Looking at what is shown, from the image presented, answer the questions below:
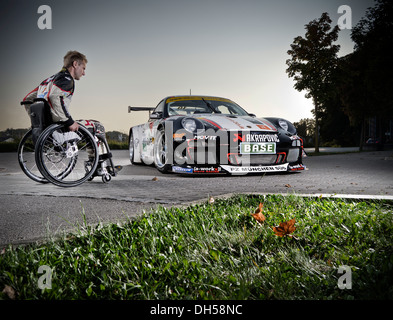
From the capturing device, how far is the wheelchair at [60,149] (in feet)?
13.0

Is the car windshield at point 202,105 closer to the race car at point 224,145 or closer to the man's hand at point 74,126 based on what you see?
the race car at point 224,145

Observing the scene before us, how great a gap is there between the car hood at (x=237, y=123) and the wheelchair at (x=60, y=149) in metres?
1.89

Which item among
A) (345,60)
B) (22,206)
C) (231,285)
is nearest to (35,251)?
(231,285)

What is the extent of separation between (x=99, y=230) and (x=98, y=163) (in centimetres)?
273

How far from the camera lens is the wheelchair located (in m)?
3.97

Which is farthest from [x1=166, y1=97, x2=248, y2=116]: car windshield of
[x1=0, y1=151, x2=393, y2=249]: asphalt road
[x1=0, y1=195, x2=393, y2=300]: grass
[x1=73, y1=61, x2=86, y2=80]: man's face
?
[x1=0, y1=195, x2=393, y2=300]: grass

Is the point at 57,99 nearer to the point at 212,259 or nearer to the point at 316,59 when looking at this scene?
the point at 212,259

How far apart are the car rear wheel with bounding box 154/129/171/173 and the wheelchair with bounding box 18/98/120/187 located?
1.22 m

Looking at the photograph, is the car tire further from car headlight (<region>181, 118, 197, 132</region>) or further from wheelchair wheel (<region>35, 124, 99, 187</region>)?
wheelchair wheel (<region>35, 124, 99, 187</region>)

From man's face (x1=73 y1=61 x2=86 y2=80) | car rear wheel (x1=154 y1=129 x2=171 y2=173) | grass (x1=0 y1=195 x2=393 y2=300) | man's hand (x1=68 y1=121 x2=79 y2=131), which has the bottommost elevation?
grass (x1=0 y1=195 x2=393 y2=300)

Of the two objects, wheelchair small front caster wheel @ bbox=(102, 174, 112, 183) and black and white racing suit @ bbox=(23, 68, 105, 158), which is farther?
wheelchair small front caster wheel @ bbox=(102, 174, 112, 183)

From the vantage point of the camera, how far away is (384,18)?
42.4ft
